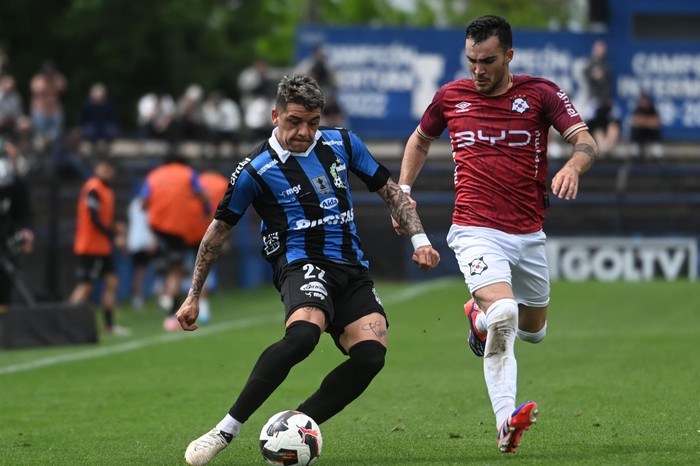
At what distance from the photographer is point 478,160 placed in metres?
8.11

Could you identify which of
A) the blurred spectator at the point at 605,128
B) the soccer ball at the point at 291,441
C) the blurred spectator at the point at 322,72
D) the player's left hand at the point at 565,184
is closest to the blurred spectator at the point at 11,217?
the soccer ball at the point at 291,441

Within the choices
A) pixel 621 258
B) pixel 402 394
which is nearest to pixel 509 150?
pixel 402 394

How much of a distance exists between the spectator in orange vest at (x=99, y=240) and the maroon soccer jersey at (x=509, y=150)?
9.77 metres

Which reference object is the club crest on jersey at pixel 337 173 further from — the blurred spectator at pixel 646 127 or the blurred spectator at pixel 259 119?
the blurred spectator at pixel 646 127

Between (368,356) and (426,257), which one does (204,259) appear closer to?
(368,356)

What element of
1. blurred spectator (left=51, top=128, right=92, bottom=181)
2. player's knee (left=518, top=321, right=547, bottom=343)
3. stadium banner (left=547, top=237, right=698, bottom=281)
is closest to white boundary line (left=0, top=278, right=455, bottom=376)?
stadium banner (left=547, top=237, right=698, bottom=281)

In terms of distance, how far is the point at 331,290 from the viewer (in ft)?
24.7

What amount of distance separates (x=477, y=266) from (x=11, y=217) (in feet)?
33.6

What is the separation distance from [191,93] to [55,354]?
12.3m

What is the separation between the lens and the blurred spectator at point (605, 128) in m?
26.7

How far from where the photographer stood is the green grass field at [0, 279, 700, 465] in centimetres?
784

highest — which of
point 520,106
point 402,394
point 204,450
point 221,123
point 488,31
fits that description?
point 488,31

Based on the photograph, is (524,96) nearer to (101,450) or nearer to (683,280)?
(101,450)

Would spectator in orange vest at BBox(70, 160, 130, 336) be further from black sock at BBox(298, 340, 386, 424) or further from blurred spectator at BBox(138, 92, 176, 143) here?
black sock at BBox(298, 340, 386, 424)
